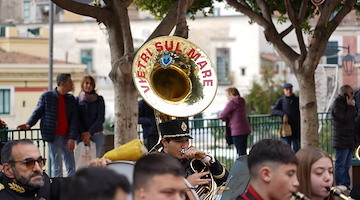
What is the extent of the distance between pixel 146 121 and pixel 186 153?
5271mm

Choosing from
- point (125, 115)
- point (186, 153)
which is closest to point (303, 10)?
point (125, 115)

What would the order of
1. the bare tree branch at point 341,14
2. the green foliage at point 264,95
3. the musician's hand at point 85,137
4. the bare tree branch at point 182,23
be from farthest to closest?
the green foliage at point 264,95 → the bare tree branch at point 341,14 → the musician's hand at point 85,137 → the bare tree branch at point 182,23

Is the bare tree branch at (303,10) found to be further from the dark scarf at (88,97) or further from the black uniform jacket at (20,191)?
the black uniform jacket at (20,191)

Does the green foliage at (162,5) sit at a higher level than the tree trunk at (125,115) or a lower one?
higher

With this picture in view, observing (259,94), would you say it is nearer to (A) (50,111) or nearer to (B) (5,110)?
(B) (5,110)

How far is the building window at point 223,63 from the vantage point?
159ft

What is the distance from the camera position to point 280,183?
16.2ft

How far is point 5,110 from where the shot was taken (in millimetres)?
40156

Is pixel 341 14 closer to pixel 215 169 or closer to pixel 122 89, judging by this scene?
pixel 122 89

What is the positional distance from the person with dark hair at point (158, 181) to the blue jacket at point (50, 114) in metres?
7.24

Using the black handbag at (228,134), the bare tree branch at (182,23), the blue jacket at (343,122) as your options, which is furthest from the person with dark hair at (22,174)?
the black handbag at (228,134)

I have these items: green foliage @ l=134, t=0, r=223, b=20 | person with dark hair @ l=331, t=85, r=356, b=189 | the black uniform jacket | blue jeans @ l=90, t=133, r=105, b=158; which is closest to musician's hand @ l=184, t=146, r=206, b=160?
the black uniform jacket

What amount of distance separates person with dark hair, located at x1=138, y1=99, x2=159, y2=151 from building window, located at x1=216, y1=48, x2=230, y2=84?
1410 inches

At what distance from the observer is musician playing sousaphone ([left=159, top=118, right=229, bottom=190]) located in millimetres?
7086
